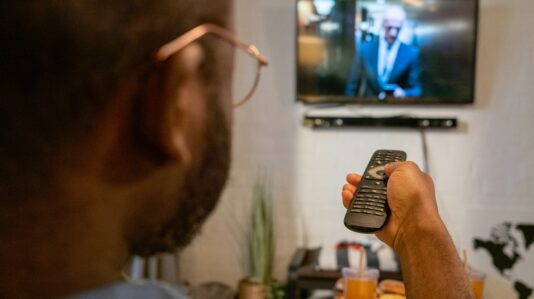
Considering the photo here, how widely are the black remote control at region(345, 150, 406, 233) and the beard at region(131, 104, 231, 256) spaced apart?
1.46ft

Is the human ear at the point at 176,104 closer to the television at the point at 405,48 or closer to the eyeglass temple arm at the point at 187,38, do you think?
the eyeglass temple arm at the point at 187,38

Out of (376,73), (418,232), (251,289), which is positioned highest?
(376,73)

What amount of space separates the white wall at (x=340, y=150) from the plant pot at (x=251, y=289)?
0.46 feet

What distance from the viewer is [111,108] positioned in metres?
0.30

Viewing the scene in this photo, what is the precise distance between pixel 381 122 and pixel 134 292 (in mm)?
1802

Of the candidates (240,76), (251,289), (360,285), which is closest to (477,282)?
(360,285)

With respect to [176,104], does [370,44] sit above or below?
above

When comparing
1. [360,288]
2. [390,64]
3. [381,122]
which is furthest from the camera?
[381,122]

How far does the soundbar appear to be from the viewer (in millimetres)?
2031

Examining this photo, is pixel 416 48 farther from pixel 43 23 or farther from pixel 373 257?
pixel 43 23

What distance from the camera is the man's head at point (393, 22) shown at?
1973 millimetres

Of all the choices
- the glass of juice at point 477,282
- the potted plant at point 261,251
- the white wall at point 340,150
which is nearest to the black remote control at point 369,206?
the glass of juice at point 477,282

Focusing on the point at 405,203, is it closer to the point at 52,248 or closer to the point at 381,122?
the point at 52,248

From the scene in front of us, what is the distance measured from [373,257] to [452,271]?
1162 mm
